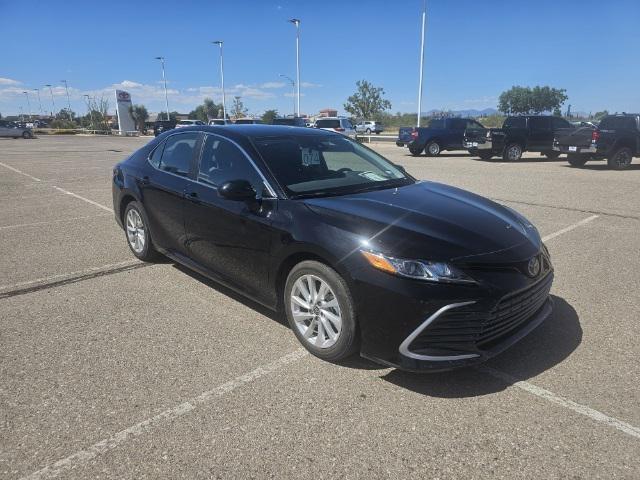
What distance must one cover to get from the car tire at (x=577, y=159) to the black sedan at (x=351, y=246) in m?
Result: 14.2

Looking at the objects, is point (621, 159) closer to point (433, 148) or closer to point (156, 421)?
point (433, 148)

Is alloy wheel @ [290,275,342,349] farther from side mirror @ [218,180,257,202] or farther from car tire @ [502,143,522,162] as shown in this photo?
car tire @ [502,143,522,162]

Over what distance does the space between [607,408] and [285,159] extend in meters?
2.75

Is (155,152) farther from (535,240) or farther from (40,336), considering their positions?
(535,240)

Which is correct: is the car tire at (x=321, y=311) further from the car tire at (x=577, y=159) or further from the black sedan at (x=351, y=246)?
the car tire at (x=577, y=159)

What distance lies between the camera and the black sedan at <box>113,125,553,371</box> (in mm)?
2713

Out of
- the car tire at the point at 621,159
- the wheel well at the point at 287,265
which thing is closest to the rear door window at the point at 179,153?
the wheel well at the point at 287,265

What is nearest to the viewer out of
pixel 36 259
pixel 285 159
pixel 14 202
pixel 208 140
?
pixel 285 159

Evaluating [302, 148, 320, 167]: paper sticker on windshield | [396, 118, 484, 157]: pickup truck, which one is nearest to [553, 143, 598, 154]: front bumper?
[396, 118, 484, 157]: pickup truck

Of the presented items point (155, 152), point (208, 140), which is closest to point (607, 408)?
point (208, 140)

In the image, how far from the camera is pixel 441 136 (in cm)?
2084

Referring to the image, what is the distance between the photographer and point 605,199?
930 centimetres

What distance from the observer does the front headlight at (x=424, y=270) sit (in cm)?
268

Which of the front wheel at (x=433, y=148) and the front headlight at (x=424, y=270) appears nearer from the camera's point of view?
the front headlight at (x=424, y=270)
